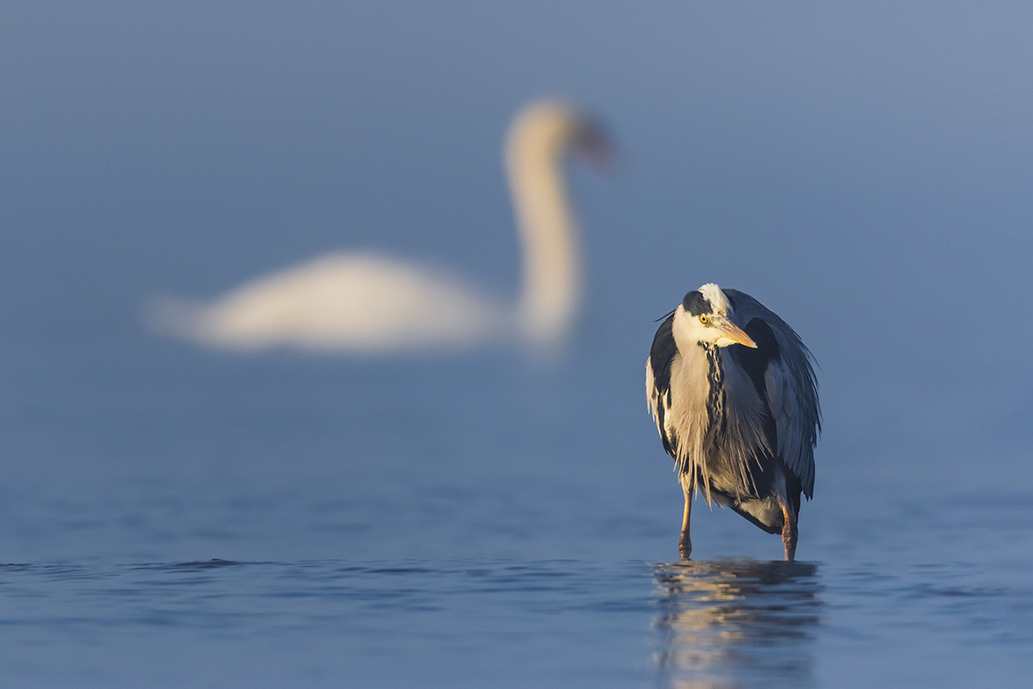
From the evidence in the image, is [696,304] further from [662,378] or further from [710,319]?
[662,378]

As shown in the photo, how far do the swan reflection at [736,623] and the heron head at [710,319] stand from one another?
1.46 metres

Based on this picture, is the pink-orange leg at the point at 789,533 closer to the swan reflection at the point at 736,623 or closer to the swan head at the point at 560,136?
the swan reflection at the point at 736,623

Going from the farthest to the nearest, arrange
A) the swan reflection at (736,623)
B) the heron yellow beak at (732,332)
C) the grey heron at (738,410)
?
the grey heron at (738,410) → the heron yellow beak at (732,332) → the swan reflection at (736,623)

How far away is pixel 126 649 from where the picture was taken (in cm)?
640

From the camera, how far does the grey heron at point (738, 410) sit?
8984 millimetres

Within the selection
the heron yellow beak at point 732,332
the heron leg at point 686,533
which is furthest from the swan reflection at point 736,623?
the heron yellow beak at point 732,332

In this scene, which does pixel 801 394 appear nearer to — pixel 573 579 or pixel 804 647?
pixel 573 579

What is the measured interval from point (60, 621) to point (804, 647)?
380cm

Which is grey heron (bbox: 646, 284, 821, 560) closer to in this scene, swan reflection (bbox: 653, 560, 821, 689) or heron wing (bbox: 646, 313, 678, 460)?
heron wing (bbox: 646, 313, 678, 460)

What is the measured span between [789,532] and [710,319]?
5.66 ft

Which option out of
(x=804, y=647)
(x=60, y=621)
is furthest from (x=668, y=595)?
(x=60, y=621)

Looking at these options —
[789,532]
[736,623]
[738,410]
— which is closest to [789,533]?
[789,532]

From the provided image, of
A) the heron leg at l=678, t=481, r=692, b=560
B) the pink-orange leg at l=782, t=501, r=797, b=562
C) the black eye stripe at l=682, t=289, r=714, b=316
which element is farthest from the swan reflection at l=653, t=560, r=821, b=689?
the black eye stripe at l=682, t=289, r=714, b=316

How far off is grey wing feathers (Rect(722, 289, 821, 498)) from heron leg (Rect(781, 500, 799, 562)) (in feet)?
1.10
